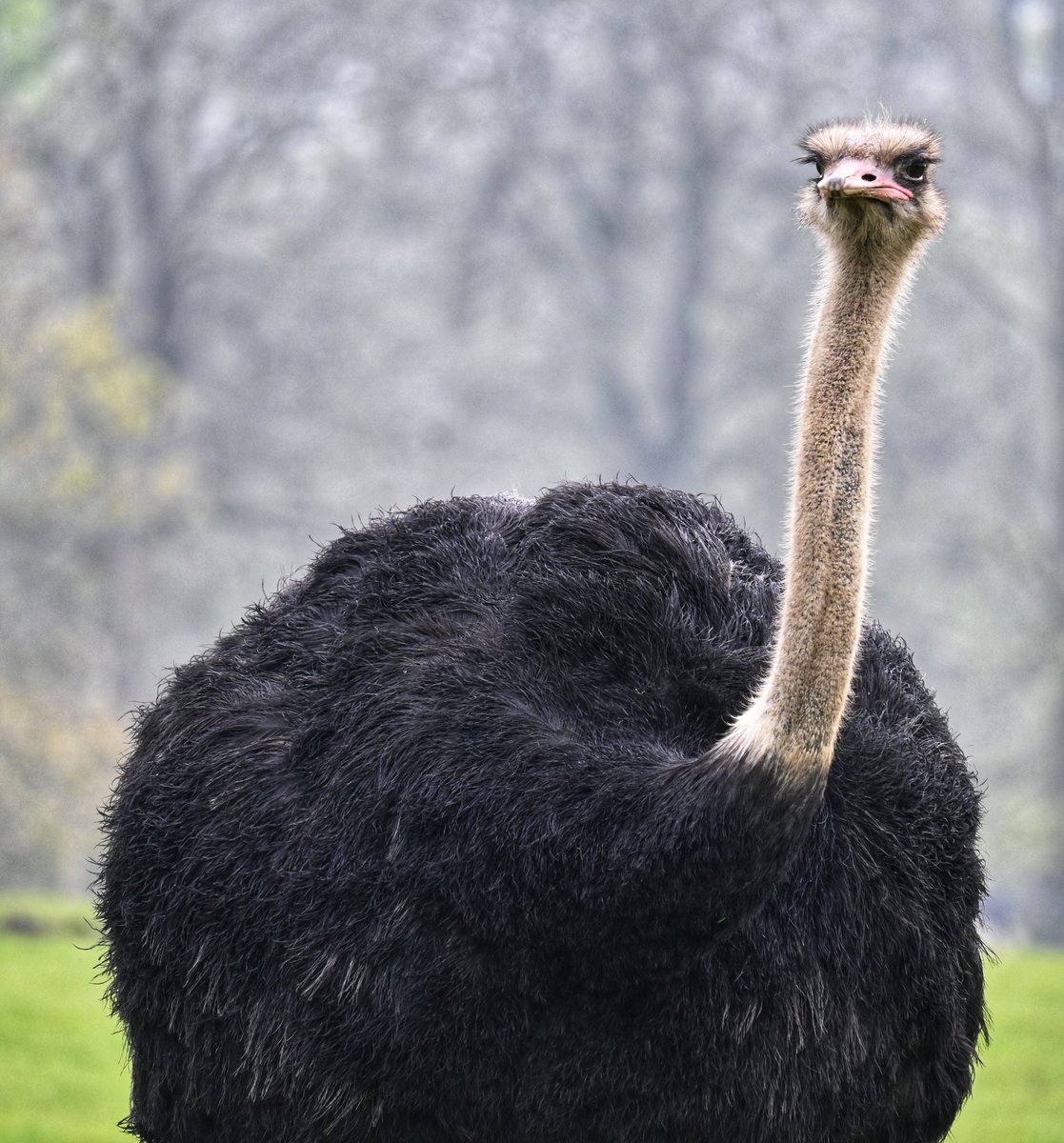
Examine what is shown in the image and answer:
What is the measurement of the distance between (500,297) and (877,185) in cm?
1976

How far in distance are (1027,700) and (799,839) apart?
56.9 ft

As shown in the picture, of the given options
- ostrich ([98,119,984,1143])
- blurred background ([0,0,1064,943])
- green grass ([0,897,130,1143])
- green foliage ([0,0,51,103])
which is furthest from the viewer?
green foliage ([0,0,51,103])

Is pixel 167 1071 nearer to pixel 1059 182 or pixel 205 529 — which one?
pixel 205 529

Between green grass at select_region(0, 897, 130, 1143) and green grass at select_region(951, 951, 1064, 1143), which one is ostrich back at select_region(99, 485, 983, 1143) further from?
green grass at select_region(951, 951, 1064, 1143)

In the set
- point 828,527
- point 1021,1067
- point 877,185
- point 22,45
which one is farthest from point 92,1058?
point 22,45

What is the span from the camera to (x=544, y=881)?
10.8ft

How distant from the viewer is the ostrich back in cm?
330

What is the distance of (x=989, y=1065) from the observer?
8.77 metres

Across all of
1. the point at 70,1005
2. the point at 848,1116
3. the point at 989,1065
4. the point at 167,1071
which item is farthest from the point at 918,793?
the point at 70,1005

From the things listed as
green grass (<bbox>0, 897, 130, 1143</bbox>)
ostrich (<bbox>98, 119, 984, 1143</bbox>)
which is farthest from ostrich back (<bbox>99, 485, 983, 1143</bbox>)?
green grass (<bbox>0, 897, 130, 1143</bbox>)

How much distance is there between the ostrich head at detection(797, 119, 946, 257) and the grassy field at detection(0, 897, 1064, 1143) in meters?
5.06

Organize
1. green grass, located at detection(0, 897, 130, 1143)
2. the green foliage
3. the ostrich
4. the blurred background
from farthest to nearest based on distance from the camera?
the green foliage, the blurred background, green grass, located at detection(0, 897, 130, 1143), the ostrich

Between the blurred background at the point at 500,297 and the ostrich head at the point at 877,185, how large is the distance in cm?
1265

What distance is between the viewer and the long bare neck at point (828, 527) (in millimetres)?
3117
